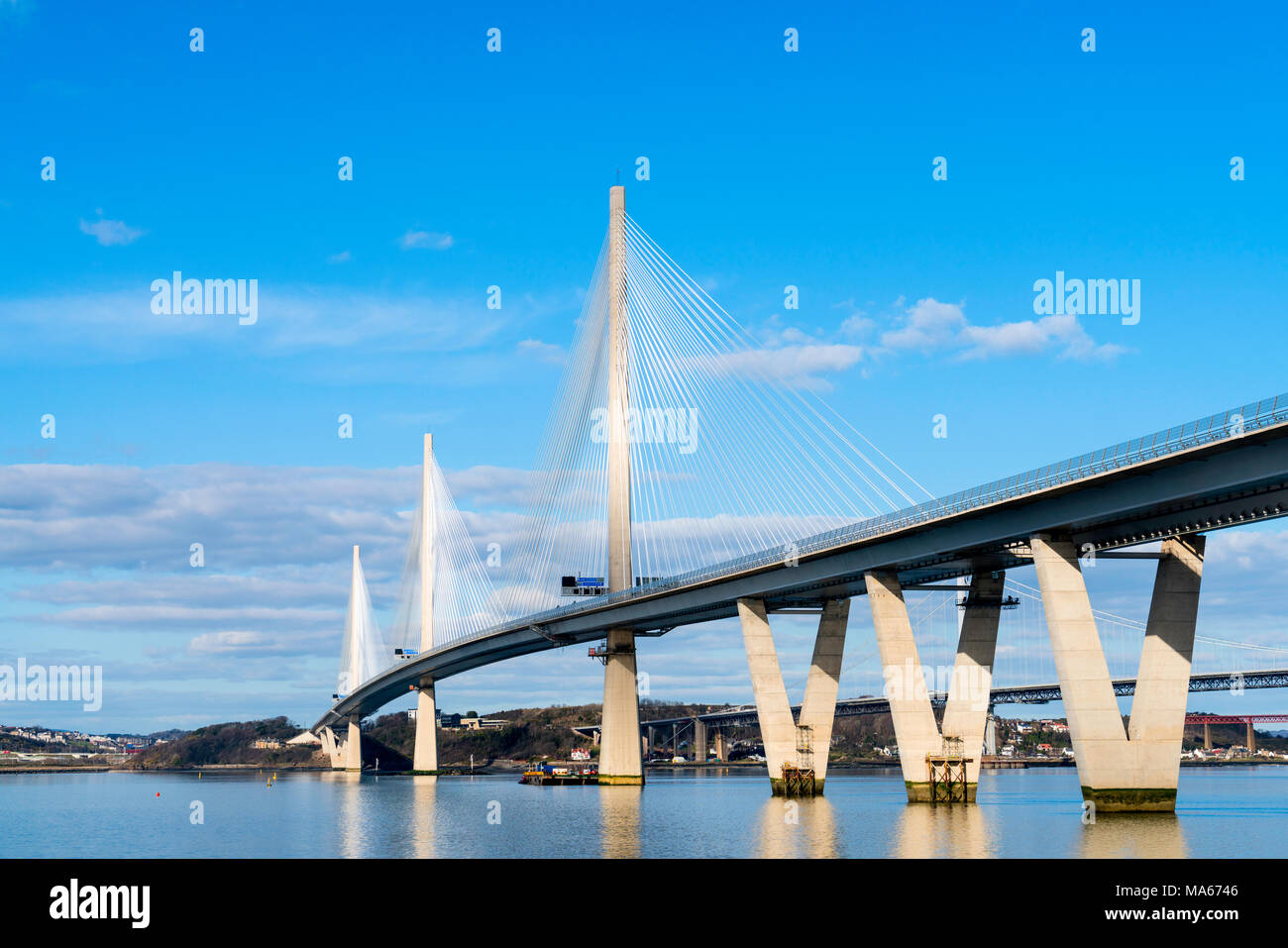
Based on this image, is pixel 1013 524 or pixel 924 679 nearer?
pixel 1013 524

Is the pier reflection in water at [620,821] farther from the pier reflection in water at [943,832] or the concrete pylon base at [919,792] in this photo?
the concrete pylon base at [919,792]

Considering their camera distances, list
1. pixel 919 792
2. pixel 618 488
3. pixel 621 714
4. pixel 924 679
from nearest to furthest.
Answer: pixel 919 792 < pixel 924 679 < pixel 618 488 < pixel 621 714

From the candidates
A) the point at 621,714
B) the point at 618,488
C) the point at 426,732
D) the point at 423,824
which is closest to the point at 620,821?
the point at 423,824

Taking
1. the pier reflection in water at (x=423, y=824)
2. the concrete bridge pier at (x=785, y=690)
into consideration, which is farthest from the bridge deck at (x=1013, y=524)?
the pier reflection in water at (x=423, y=824)

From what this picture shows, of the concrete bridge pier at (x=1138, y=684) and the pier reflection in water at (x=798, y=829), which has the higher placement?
the concrete bridge pier at (x=1138, y=684)

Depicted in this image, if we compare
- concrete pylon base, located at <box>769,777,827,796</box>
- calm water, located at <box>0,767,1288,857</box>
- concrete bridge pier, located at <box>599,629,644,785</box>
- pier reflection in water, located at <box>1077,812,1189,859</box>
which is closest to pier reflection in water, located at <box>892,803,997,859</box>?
calm water, located at <box>0,767,1288,857</box>

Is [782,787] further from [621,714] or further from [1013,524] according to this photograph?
[1013,524]
